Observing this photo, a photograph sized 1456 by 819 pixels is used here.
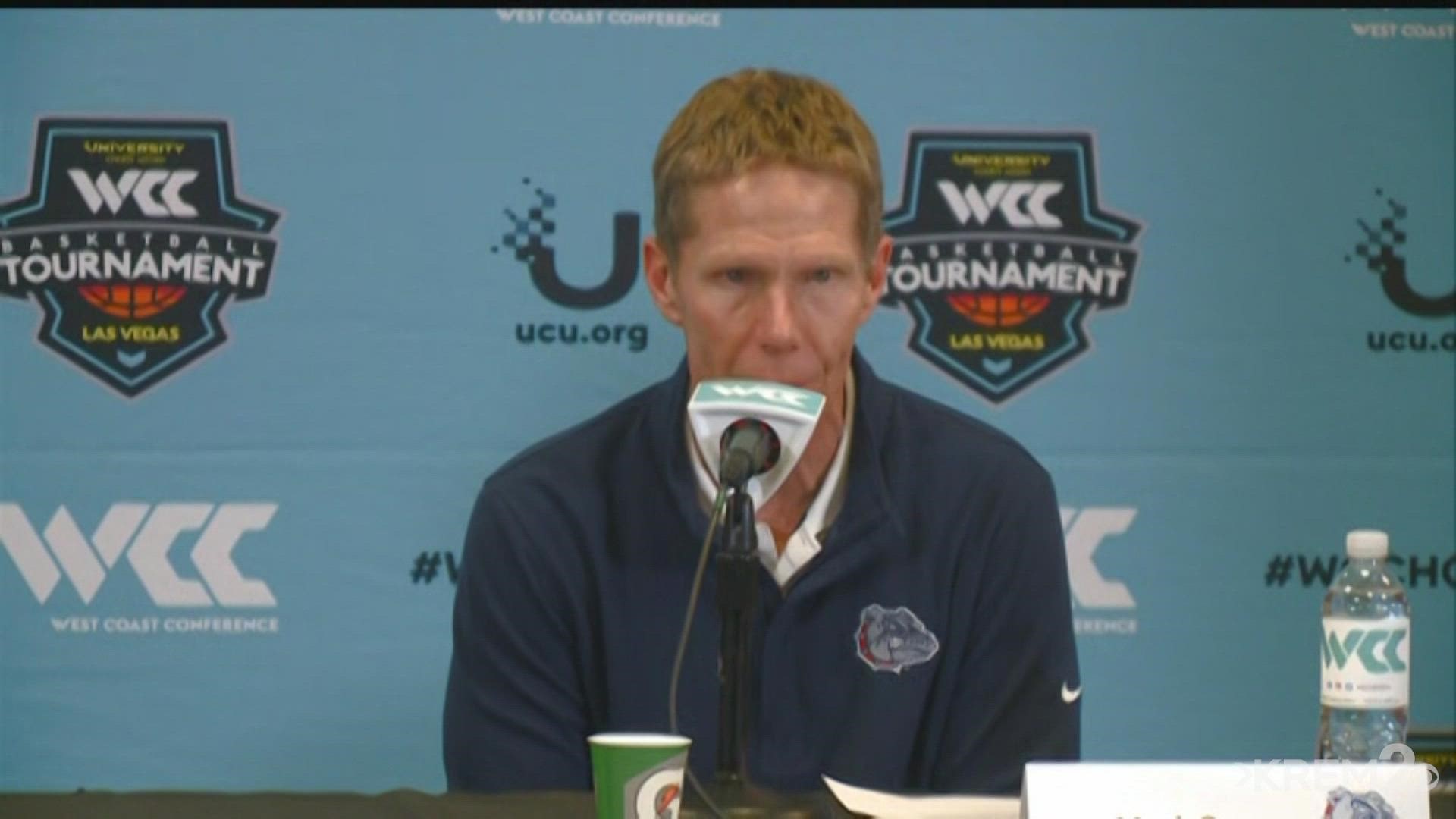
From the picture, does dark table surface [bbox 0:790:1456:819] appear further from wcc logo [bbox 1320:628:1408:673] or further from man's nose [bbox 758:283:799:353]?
man's nose [bbox 758:283:799:353]

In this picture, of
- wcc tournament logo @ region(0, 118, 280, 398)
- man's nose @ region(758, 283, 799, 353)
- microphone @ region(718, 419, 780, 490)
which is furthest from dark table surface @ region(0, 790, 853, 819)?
wcc tournament logo @ region(0, 118, 280, 398)

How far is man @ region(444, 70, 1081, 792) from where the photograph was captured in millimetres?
2146

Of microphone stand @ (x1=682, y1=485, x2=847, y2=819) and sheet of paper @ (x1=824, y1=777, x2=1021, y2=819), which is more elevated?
microphone stand @ (x1=682, y1=485, x2=847, y2=819)

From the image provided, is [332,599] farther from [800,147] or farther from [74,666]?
[800,147]

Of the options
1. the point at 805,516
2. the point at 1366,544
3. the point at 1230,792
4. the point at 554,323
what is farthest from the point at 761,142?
the point at 1230,792

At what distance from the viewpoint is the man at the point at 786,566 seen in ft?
7.04

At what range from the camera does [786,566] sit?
86.0 inches

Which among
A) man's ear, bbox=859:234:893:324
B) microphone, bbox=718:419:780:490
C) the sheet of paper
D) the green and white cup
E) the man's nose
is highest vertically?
man's ear, bbox=859:234:893:324

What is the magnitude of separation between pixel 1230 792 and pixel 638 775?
0.43 meters

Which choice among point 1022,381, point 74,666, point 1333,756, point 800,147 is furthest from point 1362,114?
point 74,666

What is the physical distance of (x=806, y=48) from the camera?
277cm

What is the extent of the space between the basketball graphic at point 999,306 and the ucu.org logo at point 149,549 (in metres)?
1.09

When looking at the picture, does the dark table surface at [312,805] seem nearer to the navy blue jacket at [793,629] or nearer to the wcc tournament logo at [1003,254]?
the navy blue jacket at [793,629]

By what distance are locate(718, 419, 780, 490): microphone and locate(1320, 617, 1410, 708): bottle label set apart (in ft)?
1.70
